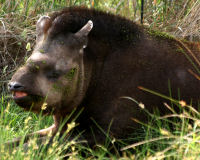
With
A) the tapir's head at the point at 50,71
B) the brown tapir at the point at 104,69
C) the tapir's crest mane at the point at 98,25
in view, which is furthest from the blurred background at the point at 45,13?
the tapir's head at the point at 50,71

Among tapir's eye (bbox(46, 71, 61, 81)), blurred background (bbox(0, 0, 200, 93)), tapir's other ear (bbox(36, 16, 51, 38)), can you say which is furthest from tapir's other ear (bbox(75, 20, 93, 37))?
blurred background (bbox(0, 0, 200, 93))

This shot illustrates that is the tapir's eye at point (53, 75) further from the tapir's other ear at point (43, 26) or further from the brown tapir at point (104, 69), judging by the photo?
the tapir's other ear at point (43, 26)

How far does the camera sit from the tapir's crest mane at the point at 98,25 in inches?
196

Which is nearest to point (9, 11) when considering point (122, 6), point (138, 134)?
point (122, 6)

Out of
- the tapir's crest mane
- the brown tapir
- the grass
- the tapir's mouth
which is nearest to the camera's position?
the grass

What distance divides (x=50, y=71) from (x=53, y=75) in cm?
5

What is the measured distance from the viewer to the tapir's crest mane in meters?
4.98

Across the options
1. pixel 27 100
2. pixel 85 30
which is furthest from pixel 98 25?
pixel 27 100

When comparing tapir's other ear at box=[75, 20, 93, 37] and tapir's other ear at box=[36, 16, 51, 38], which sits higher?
tapir's other ear at box=[75, 20, 93, 37]

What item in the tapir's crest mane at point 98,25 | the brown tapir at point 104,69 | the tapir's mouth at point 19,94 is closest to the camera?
A: the tapir's mouth at point 19,94

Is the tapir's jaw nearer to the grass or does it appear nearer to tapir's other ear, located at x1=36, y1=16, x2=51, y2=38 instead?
the grass

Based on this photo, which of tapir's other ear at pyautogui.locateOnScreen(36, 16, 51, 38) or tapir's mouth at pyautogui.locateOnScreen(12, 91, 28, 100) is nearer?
tapir's mouth at pyautogui.locateOnScreen(12, 91, 28, 100)

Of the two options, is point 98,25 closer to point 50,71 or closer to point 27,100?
point 50,71

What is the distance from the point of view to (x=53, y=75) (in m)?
4.69
